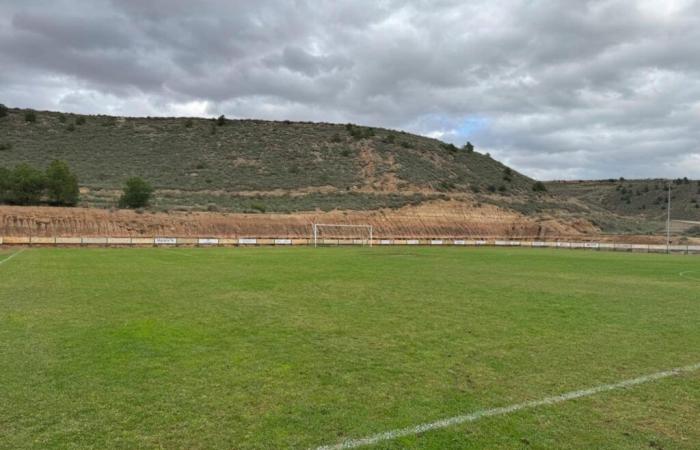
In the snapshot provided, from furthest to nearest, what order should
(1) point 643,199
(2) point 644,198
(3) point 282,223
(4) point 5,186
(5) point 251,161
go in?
1. (2) point 644,198
2. (1) point 643,199
3. (5) point 251,161
4. (3) point 282,223
5. (4) point 5,186

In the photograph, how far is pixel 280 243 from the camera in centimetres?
4891

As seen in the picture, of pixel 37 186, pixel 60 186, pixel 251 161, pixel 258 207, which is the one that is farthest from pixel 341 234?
pixel 37 186

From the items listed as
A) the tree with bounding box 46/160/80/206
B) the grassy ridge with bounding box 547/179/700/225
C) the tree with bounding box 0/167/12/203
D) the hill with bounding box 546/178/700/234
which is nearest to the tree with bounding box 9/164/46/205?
the tree with bounding box 0/167/12/203

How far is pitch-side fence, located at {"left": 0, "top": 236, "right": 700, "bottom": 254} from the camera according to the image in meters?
41.4

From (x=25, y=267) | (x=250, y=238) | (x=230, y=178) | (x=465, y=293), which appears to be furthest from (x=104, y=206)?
(x=465, y=293)

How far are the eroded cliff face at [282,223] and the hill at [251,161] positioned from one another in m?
3.37

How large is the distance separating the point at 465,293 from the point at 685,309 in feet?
18.6

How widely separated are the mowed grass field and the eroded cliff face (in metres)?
33.3

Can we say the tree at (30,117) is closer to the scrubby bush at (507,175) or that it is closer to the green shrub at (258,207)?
the green shrub at (258,207)

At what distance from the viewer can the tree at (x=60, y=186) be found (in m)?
48.5

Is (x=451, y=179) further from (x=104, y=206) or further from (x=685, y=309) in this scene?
(x=685, y=309)

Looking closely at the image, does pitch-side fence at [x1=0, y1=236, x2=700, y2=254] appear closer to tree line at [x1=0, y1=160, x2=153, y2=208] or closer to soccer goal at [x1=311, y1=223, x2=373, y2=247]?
soccer goal at [x1=311, y1=223, x2=373, y2=247]

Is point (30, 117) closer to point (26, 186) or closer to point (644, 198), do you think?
point (26, 186)

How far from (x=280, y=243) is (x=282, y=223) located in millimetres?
5585
